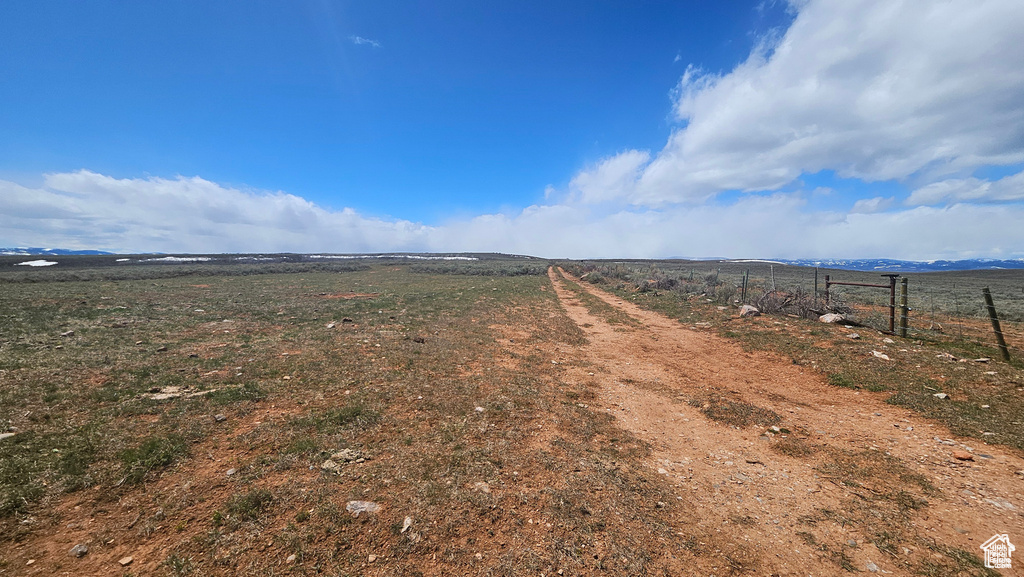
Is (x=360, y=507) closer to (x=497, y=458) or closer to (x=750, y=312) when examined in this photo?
(x=497, y=458)

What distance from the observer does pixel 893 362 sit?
886 cm

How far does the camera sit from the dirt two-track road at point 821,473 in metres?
3.50

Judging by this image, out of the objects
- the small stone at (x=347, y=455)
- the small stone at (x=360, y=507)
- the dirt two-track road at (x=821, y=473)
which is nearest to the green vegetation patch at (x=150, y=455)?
the small stone at (x=347, y=455)

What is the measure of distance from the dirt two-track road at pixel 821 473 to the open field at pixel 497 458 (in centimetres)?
3

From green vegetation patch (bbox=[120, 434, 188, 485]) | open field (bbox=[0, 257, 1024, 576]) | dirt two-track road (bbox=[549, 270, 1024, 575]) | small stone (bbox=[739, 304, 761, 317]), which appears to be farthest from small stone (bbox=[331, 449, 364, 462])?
small stone (bbox=[739, 304, 761, 317])

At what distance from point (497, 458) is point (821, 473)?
4.60 metres

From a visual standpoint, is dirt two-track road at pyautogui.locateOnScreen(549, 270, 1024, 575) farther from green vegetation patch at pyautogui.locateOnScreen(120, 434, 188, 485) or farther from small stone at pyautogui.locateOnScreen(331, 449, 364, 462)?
green vegetation patch at pyautogui.locateOnScreen(120, 434, 188, 485)

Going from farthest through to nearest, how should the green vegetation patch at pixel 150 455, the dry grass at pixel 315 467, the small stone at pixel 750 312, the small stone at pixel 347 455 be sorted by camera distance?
the small stone at pixel 750 312 → the small stone at pixel 347 455 → the green vegetation patch at pixel 150 455 → the dry grass at pixel 315 467

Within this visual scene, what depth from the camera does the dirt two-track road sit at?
3502 millimetres

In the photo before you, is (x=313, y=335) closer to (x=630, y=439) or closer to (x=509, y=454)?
(x=509, y=454)

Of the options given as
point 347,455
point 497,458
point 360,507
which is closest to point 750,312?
point 497,458

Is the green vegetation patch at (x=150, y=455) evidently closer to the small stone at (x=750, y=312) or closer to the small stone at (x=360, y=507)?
the small stone at (x=360, y=507)

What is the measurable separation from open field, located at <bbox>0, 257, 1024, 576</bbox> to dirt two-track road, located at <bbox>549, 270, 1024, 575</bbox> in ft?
0.11

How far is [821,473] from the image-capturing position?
4.79m
